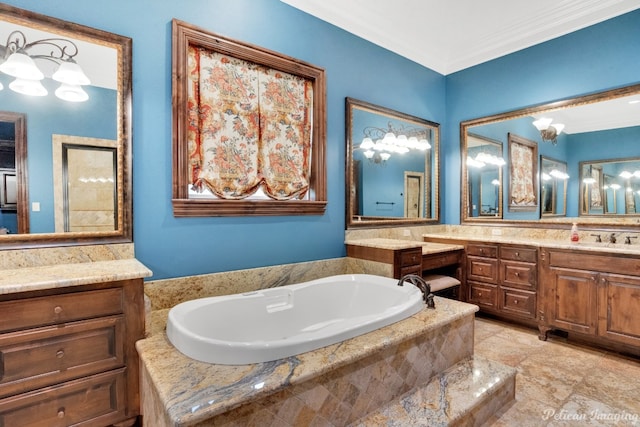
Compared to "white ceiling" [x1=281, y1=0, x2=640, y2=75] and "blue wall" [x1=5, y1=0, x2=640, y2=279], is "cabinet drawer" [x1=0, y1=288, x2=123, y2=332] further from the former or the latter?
"white ceiling" [x1=281, y1=0, x2=640, y2=75]

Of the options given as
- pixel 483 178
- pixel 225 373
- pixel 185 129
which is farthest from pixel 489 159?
A: pixel 225 373

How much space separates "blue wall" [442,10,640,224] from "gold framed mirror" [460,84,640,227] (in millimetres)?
80

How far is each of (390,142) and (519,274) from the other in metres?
1.81

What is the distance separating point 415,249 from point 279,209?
1.23 metres

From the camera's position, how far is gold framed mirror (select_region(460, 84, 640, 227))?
9.41 ft

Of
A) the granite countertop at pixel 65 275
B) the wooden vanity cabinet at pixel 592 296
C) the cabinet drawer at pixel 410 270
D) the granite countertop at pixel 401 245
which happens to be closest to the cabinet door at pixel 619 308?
the wooden vanity cabinet at pixel 592 296

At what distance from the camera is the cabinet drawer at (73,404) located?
54.4 inches

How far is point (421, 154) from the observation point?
12.7 ft

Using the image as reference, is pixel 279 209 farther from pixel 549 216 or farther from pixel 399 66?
pixel 549 216

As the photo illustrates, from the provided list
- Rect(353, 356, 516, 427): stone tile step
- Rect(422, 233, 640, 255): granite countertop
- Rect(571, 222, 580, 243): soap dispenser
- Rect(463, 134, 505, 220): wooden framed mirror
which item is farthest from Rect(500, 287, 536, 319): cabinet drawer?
Rect(353, 356, 516, 427): stone tile step

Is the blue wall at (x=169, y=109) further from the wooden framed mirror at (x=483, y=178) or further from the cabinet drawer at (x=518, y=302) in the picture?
the cabinet drawer at (x=518, y=302)

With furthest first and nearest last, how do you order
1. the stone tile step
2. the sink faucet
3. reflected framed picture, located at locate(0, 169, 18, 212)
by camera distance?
the sink faucet, reflected framed picture, located at locate(0, 169, 18, 212), the stone tile step

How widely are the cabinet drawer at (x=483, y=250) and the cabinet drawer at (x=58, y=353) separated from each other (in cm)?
313

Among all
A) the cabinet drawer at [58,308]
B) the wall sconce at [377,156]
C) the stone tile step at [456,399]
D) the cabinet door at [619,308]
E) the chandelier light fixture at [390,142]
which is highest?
the chandelier light fixture at [390,142]
